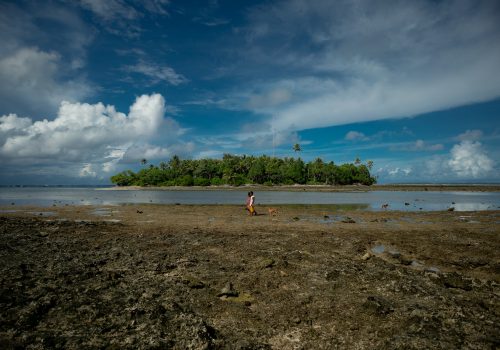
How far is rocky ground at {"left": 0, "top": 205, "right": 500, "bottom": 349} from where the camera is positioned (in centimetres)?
710

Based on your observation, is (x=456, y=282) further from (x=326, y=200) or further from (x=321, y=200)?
(x=326, y=200)

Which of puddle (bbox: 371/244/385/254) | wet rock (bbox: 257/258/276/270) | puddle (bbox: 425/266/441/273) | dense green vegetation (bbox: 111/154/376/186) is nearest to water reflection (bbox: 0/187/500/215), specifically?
puddle (bbox: 371/244/385/254)

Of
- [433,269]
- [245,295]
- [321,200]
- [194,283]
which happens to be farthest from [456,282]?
[321,200]

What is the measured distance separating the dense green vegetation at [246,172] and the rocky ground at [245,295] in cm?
15761

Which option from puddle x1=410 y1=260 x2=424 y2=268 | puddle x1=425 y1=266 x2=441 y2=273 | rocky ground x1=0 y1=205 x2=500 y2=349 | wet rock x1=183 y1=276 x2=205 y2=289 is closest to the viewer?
rocky ground x1=0 y1=205 x2=500 y2=349

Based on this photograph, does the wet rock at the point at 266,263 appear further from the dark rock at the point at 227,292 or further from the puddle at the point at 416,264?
the puddle at the point at 416,264

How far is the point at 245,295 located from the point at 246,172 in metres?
177

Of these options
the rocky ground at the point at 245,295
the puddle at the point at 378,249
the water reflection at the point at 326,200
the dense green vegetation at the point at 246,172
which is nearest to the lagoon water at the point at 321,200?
the water reflection at the point at 326,200

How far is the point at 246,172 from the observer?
612ft

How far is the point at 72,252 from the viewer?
14828mm

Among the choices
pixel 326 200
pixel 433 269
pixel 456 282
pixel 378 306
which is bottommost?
pixel 433 269

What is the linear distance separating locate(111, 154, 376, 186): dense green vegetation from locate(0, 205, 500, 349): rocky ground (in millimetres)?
157613

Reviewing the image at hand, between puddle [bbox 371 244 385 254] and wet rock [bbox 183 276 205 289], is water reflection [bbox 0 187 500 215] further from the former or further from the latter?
wet rock [bbox 183 276 205 289]

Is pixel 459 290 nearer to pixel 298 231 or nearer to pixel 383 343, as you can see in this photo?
pixel 383 343
